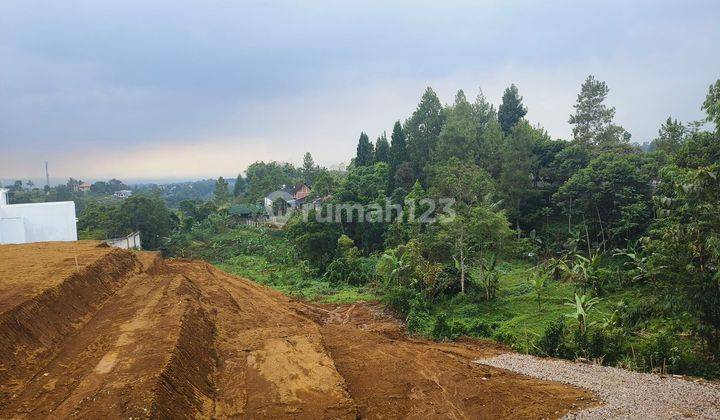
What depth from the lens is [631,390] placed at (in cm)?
946

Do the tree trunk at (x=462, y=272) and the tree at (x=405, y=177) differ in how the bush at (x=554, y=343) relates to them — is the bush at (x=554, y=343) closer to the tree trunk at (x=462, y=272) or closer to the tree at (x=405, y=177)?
the tree trunk at (x=462, y=272)

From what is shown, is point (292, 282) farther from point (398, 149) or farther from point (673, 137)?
point (673, 137)

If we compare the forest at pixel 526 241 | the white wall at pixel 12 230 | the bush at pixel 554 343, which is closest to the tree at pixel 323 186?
the forest at pixel 526 241

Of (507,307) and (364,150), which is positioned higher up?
(364,150)

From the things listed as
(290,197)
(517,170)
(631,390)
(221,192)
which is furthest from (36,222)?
(221,192)

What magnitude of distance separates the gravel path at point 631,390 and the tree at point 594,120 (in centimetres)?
2257

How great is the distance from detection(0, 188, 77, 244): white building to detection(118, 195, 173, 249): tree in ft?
Result: 19.6

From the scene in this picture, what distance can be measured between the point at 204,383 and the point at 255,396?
1114mm

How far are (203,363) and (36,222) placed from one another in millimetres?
22636

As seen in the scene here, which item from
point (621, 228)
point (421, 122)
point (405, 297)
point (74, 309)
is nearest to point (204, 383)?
point (74, 309)

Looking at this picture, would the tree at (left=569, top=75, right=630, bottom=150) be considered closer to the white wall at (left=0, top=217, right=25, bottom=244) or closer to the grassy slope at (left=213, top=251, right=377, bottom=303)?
the grassy slope at (left=213, top=251, right=377, bottom=303)

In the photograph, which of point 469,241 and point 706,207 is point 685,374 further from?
point 469,241

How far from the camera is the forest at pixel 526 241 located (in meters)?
10.6

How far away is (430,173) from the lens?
101ft
